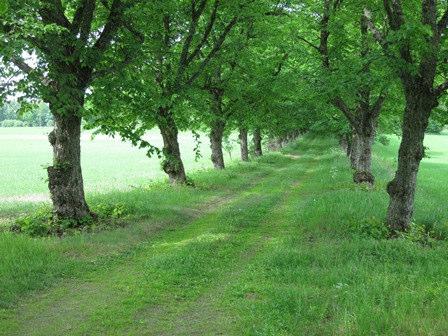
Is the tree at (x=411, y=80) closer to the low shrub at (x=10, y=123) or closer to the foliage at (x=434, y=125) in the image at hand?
the foliage at (x=434, y=125)

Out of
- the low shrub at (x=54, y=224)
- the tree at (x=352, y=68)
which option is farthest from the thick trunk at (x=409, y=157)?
the low shrub at (x=54, y=224)

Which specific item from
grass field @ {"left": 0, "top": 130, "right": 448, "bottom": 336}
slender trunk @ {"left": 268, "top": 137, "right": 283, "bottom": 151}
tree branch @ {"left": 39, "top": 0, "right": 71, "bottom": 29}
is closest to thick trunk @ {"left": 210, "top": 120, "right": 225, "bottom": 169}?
grass field @ {"left": 0, "top": 130, "right": 448, "bottom": 336}

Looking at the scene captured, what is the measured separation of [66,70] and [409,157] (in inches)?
373

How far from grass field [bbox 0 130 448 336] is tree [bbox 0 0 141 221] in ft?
7.39

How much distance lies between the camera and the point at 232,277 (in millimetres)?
8711

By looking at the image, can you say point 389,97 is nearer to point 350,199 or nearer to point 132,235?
point 350,199

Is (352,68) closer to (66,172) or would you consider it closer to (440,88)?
(440,88)

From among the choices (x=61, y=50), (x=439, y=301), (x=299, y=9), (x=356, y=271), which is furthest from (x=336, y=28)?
(x=439, y=301)

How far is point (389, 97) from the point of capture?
20562 millimetres

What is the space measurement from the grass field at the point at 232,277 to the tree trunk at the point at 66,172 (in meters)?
1.67

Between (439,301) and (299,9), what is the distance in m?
17.3

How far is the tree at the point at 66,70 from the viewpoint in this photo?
11516 mm

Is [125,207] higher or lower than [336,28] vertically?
lower

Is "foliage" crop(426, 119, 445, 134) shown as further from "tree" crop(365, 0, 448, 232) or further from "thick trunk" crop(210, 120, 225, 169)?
"thick trunk" crop(210, 120, 225, 169)
